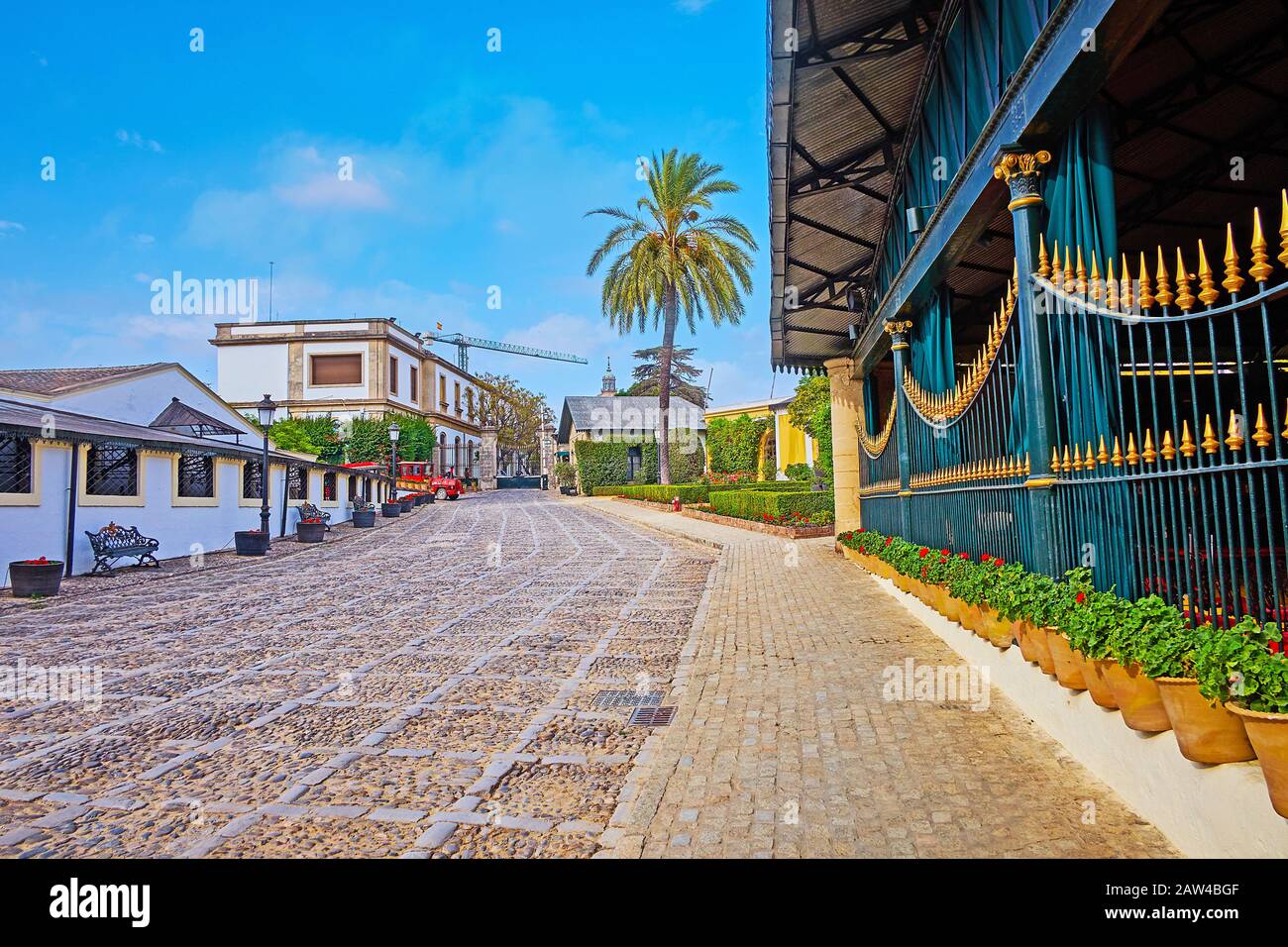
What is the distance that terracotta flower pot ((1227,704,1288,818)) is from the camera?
2082 mm

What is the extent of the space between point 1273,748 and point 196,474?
19.5 m

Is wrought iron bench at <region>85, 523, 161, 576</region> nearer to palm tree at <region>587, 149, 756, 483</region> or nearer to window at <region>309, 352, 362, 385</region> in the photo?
palm tree at <region>587, 149, 756, 483</region>

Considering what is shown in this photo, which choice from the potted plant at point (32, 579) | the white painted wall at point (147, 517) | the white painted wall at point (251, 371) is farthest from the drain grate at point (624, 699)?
the white painted wall at point (251, 371)

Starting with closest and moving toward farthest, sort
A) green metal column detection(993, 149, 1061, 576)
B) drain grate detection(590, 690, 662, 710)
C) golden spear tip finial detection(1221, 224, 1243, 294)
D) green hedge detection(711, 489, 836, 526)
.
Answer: golden spear tip finial detection(1221, 224, 1243, 294)
green metal column detection(993, 149, 1061, 576)
drain grate detection(590, 690, 662, 710)
green hedge detection(711, 489, 836, 526)

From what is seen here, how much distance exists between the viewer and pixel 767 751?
3.87 metres

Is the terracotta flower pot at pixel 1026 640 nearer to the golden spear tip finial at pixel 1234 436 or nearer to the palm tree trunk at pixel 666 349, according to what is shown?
the golden spear tip finial at pixel 1234 436

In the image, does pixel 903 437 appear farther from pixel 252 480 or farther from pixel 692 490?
pixel 692 490

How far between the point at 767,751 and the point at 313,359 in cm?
5048

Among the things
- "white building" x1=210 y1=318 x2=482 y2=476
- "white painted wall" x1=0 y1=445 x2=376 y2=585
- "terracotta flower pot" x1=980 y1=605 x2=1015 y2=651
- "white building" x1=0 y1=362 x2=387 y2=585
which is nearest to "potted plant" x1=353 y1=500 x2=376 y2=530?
"white building" x1=0 y1=362 x2=387 y2=585

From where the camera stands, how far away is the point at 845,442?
42.4 ft

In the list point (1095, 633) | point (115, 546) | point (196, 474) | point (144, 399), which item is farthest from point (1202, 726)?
point (144, 399)

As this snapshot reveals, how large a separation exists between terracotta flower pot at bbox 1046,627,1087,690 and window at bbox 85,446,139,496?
1559 centimetres

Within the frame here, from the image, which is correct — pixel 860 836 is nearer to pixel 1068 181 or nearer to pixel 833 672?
pixel 833 672

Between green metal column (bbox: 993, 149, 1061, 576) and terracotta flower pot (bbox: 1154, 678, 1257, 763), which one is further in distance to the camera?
green metal column (bbox: 993, 149, 1061, 576)
